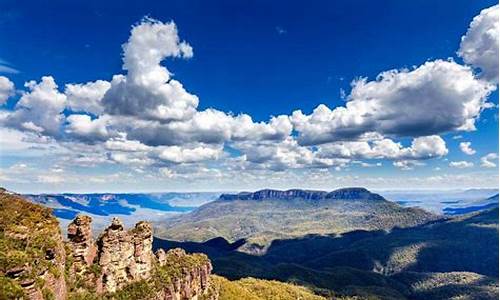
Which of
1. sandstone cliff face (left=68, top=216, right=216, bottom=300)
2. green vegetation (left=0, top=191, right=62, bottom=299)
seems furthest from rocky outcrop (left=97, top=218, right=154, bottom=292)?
green vegetation (left=0, top=191, right=62, bottom=299)

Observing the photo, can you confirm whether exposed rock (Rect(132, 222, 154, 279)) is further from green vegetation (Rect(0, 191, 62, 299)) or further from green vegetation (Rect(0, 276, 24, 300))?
green vegetation (Rect(0, 276, 24, 300))

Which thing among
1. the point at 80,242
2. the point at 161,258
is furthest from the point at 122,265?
the point at 161,258

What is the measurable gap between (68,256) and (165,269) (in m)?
39.5

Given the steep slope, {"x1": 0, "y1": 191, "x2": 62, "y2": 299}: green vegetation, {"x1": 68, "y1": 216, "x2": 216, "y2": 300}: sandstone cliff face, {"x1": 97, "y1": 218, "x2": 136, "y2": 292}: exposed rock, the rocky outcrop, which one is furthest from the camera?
the rocky outcrop

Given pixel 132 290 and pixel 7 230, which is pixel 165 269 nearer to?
pixel 132 290

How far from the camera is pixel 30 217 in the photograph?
218 feet

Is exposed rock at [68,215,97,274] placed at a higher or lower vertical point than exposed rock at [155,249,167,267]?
higher

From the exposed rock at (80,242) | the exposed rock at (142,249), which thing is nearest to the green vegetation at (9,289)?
the exposed rock at (80,242)

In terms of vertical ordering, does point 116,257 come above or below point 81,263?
above

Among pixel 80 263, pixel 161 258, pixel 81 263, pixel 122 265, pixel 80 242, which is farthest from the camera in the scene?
pixel 161 258

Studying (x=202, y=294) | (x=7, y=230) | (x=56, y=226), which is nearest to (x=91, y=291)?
(x=56, y=226)

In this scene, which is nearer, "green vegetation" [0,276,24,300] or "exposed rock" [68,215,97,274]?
"green vegetation" [0,276,24,300]

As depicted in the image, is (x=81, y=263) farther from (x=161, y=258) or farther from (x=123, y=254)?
(x=161, y=258)

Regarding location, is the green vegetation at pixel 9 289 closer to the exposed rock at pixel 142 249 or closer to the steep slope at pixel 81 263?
the steep slope at pixel 81 263
